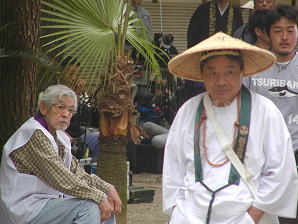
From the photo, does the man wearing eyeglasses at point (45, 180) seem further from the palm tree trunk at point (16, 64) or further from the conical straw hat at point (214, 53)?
the conical straw hat at point (214, 53)

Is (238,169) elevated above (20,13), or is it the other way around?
(20,13)

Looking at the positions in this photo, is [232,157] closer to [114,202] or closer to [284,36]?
[284,36]

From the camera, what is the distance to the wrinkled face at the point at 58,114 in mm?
5500

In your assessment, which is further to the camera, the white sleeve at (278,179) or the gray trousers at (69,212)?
the gray trousers at (69,212)

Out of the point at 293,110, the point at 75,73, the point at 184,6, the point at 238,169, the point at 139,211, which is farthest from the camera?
the point at 184,6

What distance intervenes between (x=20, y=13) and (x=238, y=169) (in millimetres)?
2868

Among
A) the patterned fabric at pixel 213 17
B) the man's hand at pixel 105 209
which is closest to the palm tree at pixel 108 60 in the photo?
the man's hand at pixel 105 209

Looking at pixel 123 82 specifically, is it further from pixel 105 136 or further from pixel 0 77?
pixel 0 77

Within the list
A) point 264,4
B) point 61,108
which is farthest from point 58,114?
point 264,4

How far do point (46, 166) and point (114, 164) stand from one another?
1.50 m

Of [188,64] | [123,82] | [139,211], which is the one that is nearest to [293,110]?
[188,64]

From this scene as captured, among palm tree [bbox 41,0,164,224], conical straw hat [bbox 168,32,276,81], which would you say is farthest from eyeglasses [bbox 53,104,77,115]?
conical straw hat [bbox 168,32,276,81]

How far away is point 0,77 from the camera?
6375 mm

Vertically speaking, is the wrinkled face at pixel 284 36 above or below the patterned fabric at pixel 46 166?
above
